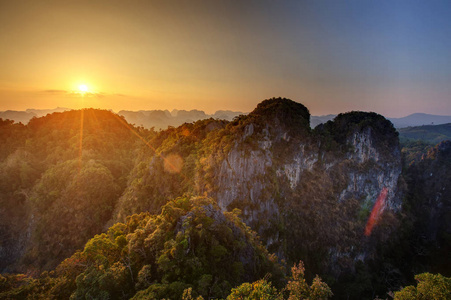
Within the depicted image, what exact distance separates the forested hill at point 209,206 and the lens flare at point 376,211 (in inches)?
17.6

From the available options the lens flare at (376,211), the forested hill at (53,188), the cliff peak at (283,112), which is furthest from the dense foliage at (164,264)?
the lens flare at (376,211)

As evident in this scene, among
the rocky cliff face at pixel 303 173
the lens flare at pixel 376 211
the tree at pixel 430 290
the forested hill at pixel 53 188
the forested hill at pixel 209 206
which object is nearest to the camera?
the tree at pixel 430 290

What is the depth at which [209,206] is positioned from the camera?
59.0 feet

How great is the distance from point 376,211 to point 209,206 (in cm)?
5518

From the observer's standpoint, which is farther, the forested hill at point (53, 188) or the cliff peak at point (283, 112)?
the cliff peak at point (283, 112)

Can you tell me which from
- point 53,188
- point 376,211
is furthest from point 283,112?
point 53,188

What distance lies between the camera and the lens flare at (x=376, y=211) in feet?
159

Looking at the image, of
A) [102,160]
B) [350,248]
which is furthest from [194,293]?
[102,160]

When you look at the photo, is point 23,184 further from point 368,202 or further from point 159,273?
point 368,202

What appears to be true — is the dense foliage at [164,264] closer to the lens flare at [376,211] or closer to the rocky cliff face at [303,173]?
the rocky cliff face at [303,173]

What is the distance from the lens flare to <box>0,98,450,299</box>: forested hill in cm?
45

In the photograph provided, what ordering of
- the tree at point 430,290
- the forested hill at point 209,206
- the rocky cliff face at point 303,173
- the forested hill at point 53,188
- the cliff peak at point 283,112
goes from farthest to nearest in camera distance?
the cliff peak at point 283,112 → the forested hill at point 53,188 → the rocky cliff face at point 303,173 → the forested hill at point 209,206 → the tree at point 430,290

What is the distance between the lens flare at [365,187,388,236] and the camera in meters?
48.4

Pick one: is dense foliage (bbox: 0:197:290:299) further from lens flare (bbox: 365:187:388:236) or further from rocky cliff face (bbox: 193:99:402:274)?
lens flare (bbox: 365:187:388:236)
